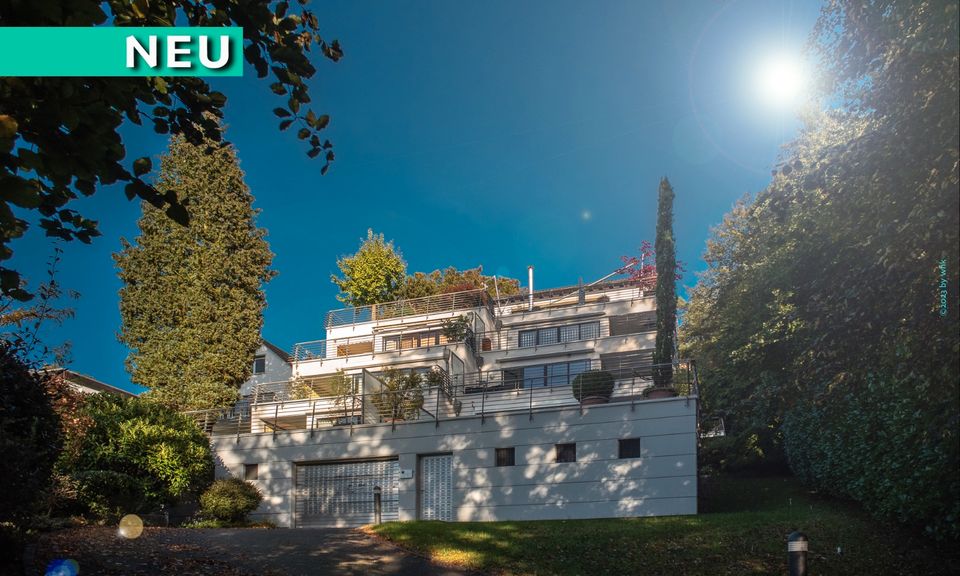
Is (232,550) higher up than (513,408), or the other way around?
(513,408)

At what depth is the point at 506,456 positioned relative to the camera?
26547 millimetres

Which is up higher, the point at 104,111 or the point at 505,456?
the point at 104,111

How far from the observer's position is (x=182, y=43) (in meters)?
7.25

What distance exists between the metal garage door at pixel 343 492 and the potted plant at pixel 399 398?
1.78 m

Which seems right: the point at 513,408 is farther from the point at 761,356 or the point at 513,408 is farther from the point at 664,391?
the point at 761,356

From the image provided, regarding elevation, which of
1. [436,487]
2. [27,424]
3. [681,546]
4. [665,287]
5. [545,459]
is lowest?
[436,487]

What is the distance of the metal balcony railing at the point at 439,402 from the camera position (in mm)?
27172

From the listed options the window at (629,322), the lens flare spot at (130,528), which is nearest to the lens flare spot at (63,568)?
the lens flare spot at (130,528)

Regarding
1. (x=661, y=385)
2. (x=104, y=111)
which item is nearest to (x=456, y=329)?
(x=661, y=385)

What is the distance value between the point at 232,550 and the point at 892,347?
520 inches

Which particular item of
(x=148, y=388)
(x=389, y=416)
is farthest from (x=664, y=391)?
(x=148, y=388)

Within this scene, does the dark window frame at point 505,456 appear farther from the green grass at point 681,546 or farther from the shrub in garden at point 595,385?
the green grass at point 681,546

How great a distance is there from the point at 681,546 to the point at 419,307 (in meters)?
29.1

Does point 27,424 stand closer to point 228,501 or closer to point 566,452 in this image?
point 228,501
